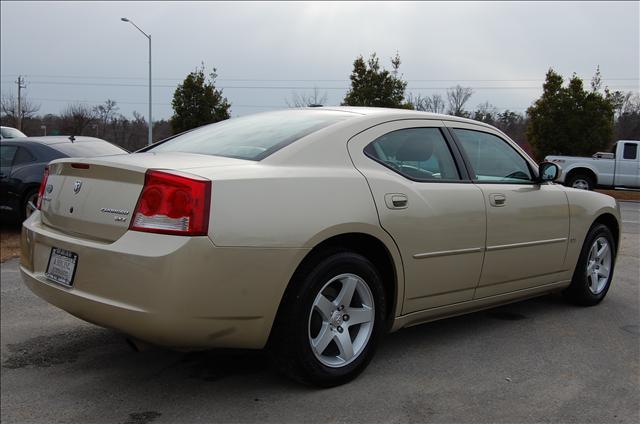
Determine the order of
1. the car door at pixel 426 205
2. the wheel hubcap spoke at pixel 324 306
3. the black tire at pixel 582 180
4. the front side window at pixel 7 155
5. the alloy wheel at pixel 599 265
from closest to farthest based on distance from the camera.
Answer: the wheel hubcap spoke at pixel 324 306 → the car door at pixel 426 205 → the alloy wheel at pixel 599 265 → the black tire at pixel 582 180 → the front side window at pixel 7 155

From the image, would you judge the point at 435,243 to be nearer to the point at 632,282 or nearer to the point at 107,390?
the point at 107,390

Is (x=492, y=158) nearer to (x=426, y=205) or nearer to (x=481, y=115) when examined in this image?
(x=426, y=205)

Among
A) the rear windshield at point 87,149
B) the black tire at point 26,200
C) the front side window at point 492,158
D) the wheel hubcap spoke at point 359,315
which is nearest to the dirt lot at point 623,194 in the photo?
the front side window at point 492,158

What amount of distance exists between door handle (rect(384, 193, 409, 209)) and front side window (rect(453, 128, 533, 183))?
2.76 feet

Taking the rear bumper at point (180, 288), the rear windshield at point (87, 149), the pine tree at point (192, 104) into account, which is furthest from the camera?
the pine tree at point (192, 104)

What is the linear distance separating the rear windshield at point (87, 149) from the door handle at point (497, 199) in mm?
6012

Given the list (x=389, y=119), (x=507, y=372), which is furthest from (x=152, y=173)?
(x=507, y=372)

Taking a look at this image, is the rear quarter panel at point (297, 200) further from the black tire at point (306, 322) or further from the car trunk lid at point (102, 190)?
the car trunk lid at point (102, 190)

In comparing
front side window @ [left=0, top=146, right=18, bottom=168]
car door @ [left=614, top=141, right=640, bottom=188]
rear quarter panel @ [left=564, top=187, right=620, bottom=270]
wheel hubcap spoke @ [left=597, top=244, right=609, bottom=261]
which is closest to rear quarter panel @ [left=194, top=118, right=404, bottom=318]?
rear quarter panel @ [left=564, top=187, right=620, bottom=270]

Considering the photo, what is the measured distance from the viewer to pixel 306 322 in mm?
2998

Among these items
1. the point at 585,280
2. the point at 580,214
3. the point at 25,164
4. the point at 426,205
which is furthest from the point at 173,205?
the point at 25,164

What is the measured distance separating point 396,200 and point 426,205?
0.25 metres

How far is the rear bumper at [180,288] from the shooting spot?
2646mm

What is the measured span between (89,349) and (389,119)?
2.49 meters
